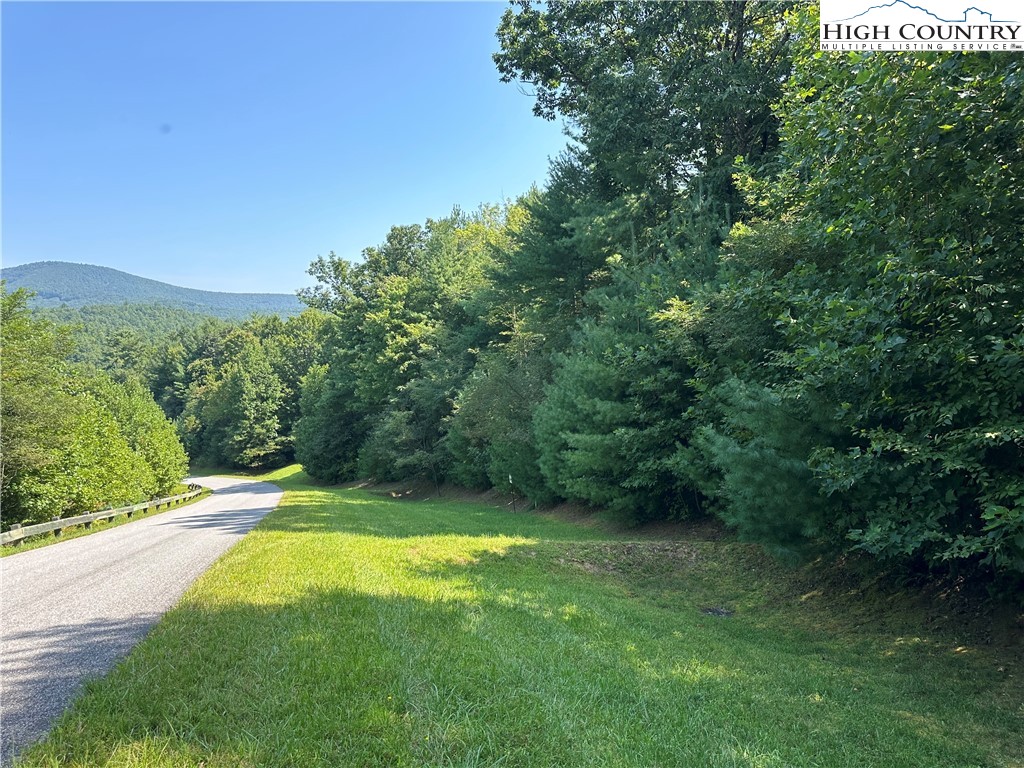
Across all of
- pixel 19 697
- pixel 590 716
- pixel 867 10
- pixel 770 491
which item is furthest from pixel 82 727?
pixel 867 10

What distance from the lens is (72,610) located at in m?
6.21

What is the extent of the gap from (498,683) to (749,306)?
8.06 m

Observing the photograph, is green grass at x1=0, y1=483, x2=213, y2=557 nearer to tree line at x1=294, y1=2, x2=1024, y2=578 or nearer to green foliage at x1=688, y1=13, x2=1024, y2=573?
tree line at x1=294, y1=2, x2=1024, y2=578

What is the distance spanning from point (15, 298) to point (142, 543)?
1773cm

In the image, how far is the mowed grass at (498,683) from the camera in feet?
10.3

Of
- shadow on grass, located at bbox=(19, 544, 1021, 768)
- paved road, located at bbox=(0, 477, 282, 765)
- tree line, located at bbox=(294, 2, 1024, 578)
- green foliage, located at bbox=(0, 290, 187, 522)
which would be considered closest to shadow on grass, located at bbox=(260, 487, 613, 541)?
tree line, located at bbox=(294, 2, 1024, 578)

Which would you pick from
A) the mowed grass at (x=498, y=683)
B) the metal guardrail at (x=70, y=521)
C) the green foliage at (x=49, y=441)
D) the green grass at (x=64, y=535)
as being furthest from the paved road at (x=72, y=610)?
the green foliage at (x=49, y=441)

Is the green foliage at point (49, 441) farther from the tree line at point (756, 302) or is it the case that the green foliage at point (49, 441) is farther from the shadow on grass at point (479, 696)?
the shadow on grass at point (479, 696)

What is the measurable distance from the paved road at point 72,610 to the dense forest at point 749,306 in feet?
23.6

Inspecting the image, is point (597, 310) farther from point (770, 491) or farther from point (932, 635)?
point (932, 635)

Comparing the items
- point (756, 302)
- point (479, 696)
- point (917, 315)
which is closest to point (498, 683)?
point (479, 696)

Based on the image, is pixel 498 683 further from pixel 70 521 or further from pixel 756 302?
pixel 70 521

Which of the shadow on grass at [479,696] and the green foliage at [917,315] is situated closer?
the shadow on grass at [479,696]

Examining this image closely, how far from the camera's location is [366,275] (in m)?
53.8
